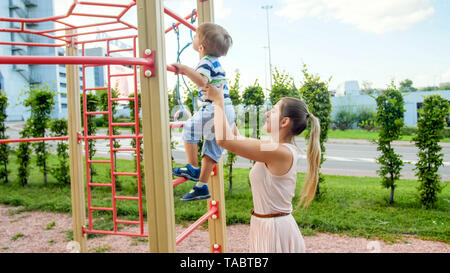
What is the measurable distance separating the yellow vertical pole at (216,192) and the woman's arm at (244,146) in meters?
1.07

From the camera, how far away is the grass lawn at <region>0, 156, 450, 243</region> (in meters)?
4.38

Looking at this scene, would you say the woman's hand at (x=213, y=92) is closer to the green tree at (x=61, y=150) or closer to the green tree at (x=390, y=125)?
the green tree at (x=390, y=125)

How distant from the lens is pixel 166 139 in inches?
57.1

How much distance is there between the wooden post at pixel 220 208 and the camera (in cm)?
270

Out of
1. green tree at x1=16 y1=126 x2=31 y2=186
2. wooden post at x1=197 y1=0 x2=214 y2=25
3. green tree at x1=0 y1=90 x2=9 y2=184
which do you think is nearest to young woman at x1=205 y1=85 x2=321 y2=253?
wooden post at x1=197 y1=0 x2=214 y2=25

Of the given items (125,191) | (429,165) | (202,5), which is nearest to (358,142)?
(429,165)

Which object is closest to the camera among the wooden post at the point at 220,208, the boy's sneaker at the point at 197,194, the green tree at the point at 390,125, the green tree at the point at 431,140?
the boy's sneaker at the point at 197,194

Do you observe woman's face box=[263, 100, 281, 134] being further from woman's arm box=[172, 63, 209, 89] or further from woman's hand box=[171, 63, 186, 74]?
woman's hand box=[171, 63, 186, 74]

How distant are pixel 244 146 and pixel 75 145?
2735 millimetres

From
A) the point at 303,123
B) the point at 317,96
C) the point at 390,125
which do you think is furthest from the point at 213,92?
the point at 390,125

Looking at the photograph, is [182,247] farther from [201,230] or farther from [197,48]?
[197,48]

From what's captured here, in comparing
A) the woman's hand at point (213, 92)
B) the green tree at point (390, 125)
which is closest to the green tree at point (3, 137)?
the woman's hand at point (213, 92)

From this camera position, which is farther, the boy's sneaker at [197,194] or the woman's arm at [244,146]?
the boy's sneaker at [197,194]

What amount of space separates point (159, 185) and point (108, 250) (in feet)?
10.1
